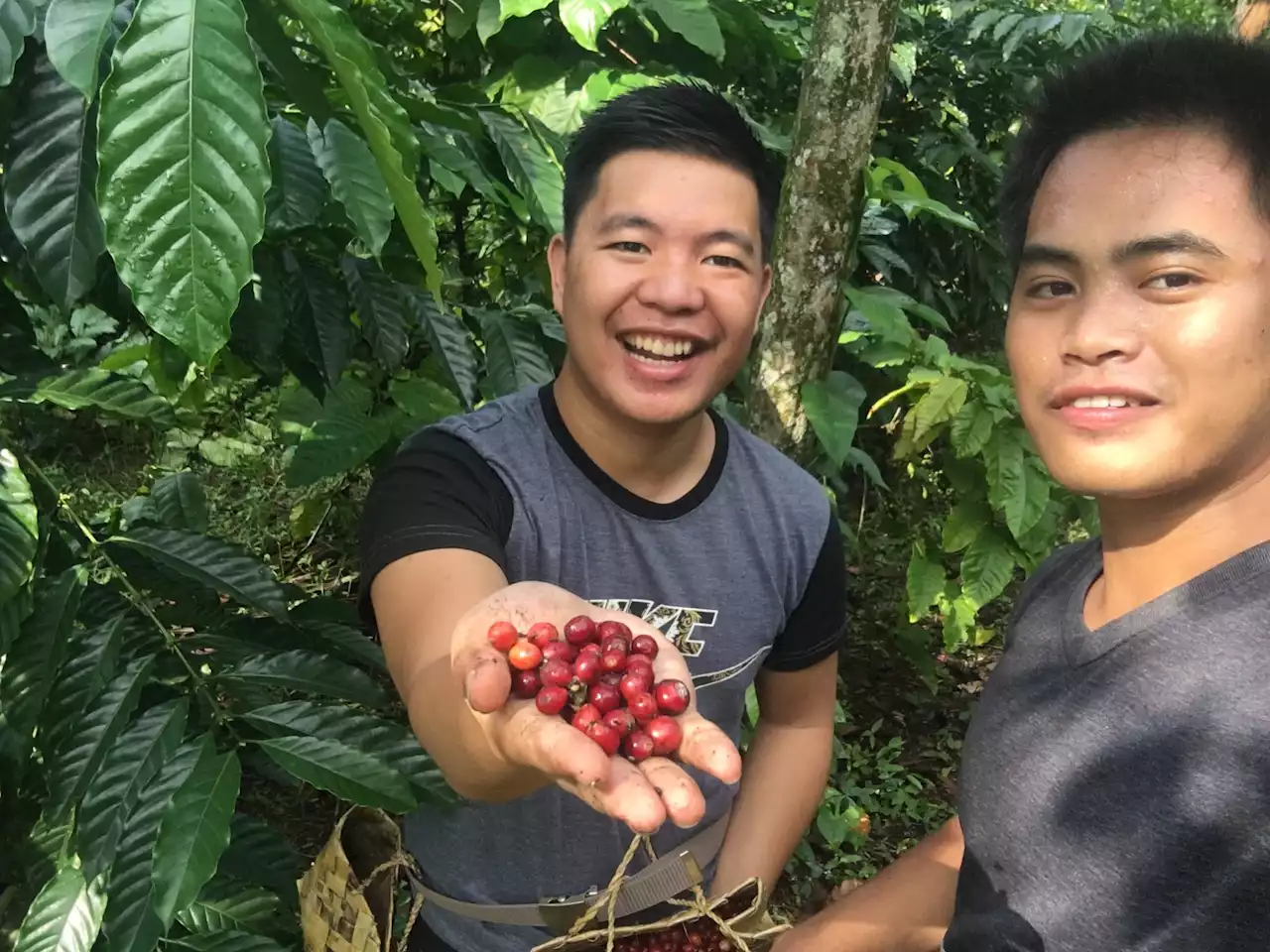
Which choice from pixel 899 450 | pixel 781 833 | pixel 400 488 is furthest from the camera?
pixel 899 450

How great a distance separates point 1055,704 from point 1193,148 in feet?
2.19

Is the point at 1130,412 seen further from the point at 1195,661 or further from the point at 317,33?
the point at 317,33

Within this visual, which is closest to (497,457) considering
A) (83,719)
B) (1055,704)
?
(83,719)

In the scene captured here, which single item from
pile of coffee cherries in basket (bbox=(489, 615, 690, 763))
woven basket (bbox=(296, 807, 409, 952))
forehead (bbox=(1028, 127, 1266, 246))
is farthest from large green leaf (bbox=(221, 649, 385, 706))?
forehead (bbox=(1028, 127, 1266, 246))

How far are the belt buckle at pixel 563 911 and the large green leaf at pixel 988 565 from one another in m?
1.55

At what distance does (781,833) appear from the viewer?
5.31ft

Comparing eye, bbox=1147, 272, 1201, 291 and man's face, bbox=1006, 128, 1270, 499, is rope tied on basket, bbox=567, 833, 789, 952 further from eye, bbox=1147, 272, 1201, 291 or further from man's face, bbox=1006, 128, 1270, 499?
eye, bbox=1147, 272, 1201, 291

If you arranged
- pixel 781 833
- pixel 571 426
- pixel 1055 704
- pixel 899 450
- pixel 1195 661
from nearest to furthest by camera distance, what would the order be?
pixel 1195 661
pixel 1055 704
pixel 571 426
pixel 781 833
pixel 899 450

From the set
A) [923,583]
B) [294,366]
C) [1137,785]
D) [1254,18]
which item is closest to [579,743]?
[1137,785]

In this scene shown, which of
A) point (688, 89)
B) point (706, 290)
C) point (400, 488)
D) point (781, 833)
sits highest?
point (688, 89)

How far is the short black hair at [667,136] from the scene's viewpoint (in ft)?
4.48

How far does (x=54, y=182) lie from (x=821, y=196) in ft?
4.88

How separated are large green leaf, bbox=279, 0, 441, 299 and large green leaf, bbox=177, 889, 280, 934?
100 centimetres

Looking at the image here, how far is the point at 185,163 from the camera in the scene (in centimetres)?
71
